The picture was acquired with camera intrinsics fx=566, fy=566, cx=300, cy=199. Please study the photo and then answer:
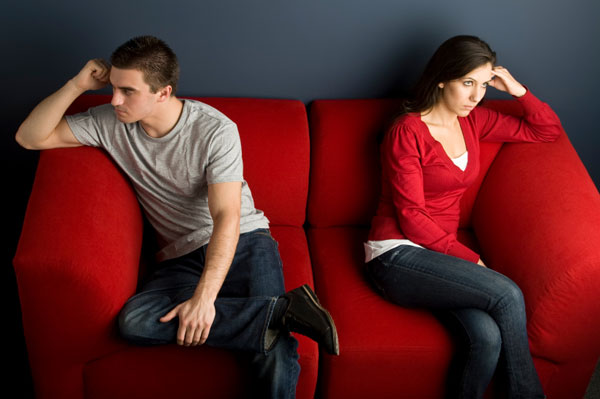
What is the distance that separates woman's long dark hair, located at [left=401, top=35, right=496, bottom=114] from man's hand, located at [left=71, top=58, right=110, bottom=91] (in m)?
0.99

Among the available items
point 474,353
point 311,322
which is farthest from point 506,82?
point 311,322

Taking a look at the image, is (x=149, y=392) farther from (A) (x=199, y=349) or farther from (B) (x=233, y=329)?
(B) (x=233, y=329)

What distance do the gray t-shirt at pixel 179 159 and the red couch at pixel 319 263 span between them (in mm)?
65

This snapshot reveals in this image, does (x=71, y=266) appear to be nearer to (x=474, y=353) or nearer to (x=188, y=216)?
(x=188, y=216)

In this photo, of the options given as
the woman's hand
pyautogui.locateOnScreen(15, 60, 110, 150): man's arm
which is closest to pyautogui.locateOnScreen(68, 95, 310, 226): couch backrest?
pyautogui.locateOnScreen(15, 60, 110, 150): man's arm

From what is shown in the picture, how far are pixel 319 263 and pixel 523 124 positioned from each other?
905mm

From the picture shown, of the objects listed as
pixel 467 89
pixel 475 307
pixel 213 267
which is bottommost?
pixel 475 307

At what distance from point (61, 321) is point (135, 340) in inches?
7.9

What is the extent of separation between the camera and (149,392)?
5.43 ft

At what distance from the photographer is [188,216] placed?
5.99 feet

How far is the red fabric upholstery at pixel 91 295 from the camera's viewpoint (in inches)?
58.4

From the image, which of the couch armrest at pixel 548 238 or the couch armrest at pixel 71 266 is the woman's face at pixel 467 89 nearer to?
the couch armrest at pixel 548 238

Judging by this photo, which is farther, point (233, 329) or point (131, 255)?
point (131, 255)

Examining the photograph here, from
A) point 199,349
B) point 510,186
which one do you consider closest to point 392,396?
point 199,349
